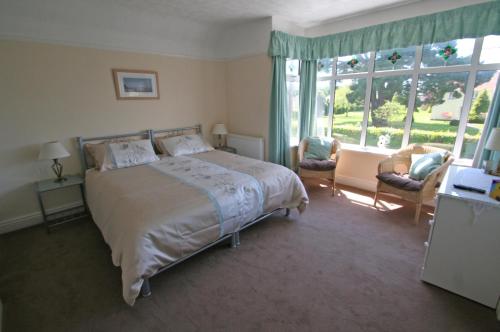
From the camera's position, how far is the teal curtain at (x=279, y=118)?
3.63 meters

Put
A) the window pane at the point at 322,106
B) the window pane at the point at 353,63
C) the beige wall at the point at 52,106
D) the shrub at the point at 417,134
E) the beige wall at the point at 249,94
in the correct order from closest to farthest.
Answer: the beige wall at the point at 52,106 < the shrub at the point at 417,134 < the window pane at the point at 353,63 < the beige wall at the point at 249,94 < the window pane at the point at 322,106

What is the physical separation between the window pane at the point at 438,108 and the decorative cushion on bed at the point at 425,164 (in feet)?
1.37

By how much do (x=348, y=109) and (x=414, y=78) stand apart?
3.23ft

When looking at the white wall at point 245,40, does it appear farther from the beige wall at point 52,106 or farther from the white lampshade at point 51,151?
the white lampshade at point 51,151

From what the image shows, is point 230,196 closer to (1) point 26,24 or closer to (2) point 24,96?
(2) point 24,96

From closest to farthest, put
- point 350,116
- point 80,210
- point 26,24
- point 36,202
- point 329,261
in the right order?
point 329,261 < point 26,24 < point 36,202 < point 80,210 < point 350,116

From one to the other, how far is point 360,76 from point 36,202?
4773 mm

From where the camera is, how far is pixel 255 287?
1924 mm

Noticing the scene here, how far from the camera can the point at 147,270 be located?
5.61 ft

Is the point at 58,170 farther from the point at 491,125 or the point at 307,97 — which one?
the point at 491,125

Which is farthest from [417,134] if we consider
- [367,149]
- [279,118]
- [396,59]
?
[279,118]

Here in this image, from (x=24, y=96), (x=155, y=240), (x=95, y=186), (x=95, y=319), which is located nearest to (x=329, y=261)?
(x=155, y=240)

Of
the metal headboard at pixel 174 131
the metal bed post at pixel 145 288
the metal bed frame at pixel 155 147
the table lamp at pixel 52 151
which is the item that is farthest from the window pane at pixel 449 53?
the table lamp at pixel 52 151

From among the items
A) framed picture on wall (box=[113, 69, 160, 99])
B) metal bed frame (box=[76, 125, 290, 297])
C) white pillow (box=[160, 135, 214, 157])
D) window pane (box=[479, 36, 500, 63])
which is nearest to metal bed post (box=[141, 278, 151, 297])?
metal bed frame (box=[76, 125, 290, 297])
